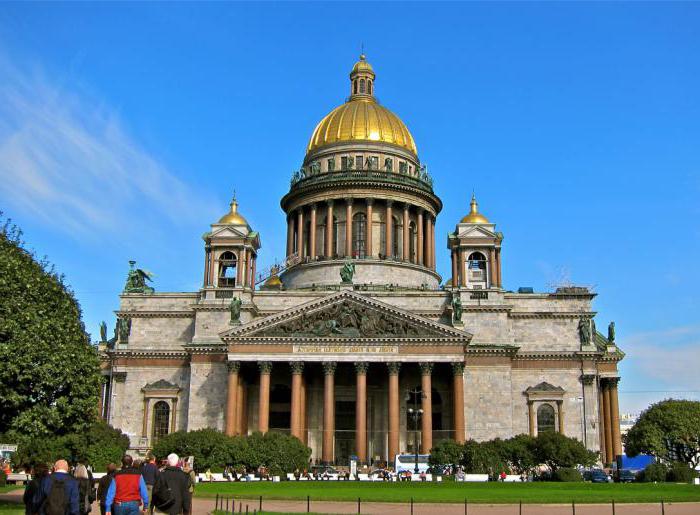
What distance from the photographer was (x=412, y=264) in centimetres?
8125

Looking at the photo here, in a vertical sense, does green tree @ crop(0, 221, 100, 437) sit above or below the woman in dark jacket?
above

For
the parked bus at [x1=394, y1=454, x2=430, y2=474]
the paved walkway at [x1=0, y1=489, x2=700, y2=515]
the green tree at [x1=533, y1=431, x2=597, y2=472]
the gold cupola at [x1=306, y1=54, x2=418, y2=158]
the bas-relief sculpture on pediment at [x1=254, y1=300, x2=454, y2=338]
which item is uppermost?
the gold cupola at [x1=306, y1=54, x2=418, y2=158]

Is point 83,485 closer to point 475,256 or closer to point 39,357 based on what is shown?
point 39,357

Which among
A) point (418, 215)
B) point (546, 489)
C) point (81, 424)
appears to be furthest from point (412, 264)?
point (81, 424)

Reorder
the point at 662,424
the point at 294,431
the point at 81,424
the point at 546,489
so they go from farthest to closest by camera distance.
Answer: the point at 662,424
the point at 294,431
the point at 546,489
the point at 81,424

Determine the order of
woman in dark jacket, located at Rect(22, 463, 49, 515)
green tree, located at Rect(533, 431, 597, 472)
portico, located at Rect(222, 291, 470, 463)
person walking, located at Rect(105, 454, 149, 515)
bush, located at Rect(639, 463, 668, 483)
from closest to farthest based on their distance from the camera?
woman in dark jacket, located at Rect(22, 463, 49, 515)
person walking, located at Rect(105, 454, 149, 515)
bush, located at Rect(639, 463, 668, 483)
green tree, located at Rect(533, 431, 597, 472)
portico, located at Rect(222, 291, 470, 463)

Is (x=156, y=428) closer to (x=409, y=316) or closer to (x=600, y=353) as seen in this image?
(x=409, y=316)

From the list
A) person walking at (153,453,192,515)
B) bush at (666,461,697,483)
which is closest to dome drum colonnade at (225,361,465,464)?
bush at (666,461,697,483)

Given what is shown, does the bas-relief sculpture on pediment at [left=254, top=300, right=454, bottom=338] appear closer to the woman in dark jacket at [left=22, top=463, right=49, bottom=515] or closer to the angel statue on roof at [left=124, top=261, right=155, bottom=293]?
the angel statue on roof at [left=124, top=261, right=155, bottom=293]

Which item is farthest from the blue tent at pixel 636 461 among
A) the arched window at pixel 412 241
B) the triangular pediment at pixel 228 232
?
the triangular pediment at pixel 228 232

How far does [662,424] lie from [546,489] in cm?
2802

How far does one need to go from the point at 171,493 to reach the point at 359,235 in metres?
67.0

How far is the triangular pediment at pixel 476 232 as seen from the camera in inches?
2867

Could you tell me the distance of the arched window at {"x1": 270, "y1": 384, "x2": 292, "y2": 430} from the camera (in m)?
68.8
